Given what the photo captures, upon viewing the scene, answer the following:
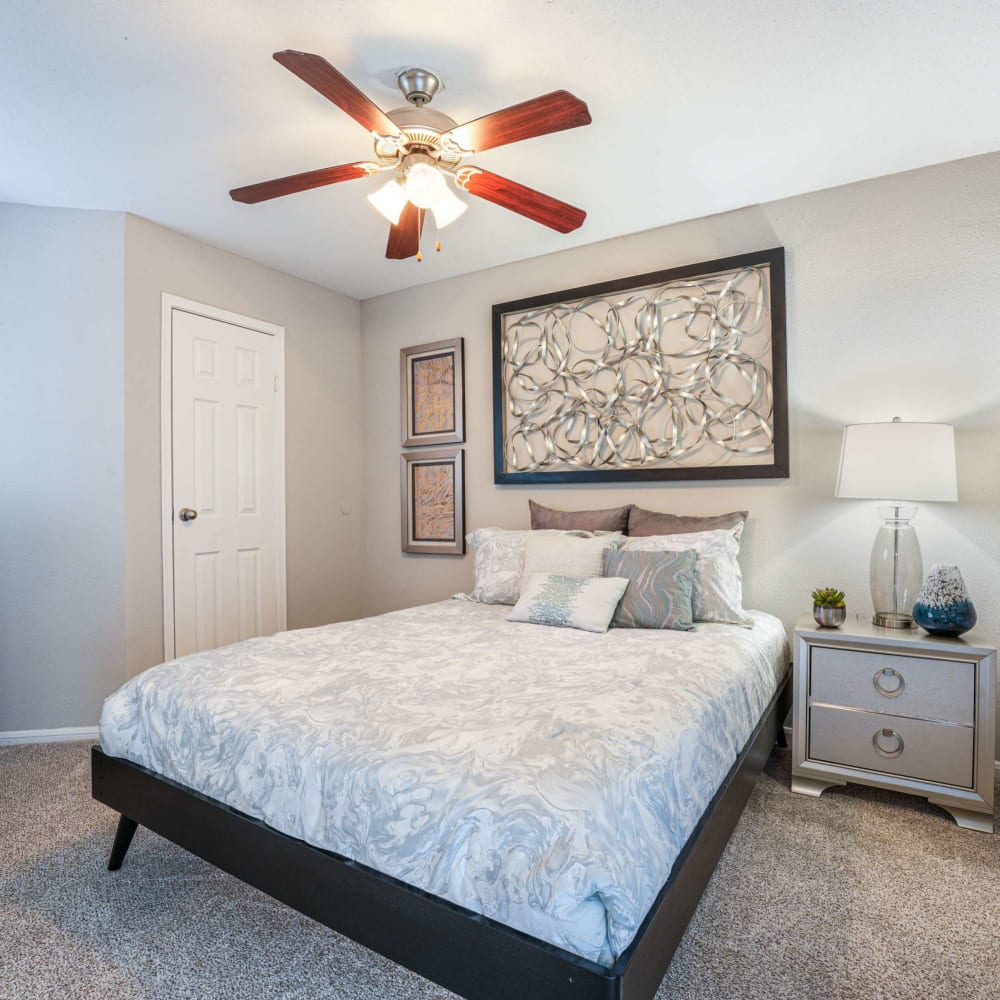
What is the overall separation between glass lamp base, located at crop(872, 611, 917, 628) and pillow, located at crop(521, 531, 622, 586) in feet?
3.48

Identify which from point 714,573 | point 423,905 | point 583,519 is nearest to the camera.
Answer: point 423,905

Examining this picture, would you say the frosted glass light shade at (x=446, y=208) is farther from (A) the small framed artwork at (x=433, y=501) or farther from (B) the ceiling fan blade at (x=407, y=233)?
(A) the small framed artwork at (x=433, y=501)

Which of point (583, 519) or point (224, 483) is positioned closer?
point (583, 519)

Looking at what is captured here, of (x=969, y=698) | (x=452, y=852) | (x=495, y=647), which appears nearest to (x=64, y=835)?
(x=495, y=647)

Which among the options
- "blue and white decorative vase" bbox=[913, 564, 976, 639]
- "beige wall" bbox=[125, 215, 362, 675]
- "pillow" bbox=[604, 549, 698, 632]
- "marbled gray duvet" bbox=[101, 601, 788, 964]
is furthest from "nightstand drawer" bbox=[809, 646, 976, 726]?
"beige wall" bbox=[125, 215, 362, 675]

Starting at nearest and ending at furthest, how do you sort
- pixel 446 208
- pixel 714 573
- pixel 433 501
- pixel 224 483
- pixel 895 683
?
pixel 446 208, pixel 895 683, pixel 714 573, pixel 224 483, pixel 433 501

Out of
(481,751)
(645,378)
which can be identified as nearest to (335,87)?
(481,751)

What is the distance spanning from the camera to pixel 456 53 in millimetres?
1925

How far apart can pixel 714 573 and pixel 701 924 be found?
126 cm

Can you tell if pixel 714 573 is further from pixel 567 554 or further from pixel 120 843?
pixel 120 843

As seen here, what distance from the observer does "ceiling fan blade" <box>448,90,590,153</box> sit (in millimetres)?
1692

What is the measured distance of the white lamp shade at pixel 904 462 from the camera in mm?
2254

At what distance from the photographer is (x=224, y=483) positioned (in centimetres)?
345

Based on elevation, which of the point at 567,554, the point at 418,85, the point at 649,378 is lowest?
the point at 567,554
